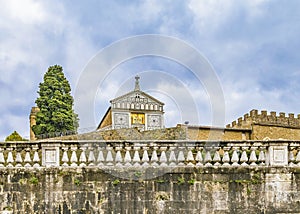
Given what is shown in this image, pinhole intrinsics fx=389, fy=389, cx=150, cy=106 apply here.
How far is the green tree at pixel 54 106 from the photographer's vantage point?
34.5 metres

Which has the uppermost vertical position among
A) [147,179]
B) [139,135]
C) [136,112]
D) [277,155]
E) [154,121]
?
[136,112]

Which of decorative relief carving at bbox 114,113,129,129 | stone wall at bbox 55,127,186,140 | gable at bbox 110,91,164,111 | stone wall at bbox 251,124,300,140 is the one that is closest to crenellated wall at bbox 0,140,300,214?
stone wall at bbox 55,127,186,140

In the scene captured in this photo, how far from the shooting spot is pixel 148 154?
11.2m

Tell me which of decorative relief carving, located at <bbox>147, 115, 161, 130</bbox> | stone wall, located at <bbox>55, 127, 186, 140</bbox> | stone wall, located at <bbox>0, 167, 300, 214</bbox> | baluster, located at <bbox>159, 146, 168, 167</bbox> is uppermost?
decorative relief carving, located at <bbox>147, 115, 161, 130</bbox>

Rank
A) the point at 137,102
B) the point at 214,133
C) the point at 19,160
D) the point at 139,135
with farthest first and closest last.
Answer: the point at 137,102
the point at 214,133
the point at 139,135
the point at 19,160

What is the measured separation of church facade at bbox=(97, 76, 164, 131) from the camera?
38.8 m

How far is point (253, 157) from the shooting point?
1109 centimetres

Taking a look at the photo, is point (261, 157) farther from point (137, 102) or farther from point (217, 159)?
point (137, 102)

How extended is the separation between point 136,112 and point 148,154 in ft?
95.0

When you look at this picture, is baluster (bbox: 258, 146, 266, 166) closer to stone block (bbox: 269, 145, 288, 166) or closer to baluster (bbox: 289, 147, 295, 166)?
stone block (bbox: 269, 145, 288, 166)

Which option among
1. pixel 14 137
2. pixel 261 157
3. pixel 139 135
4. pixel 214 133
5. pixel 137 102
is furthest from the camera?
pixel 137 102

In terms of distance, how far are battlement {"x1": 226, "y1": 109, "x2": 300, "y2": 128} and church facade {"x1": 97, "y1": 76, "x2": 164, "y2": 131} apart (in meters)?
7.85

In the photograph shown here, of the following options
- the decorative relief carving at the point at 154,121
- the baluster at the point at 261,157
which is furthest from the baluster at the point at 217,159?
the decorative relief carving at the point at 154,121

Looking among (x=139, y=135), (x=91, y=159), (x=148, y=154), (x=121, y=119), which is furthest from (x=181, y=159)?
(x=121, y=119)
